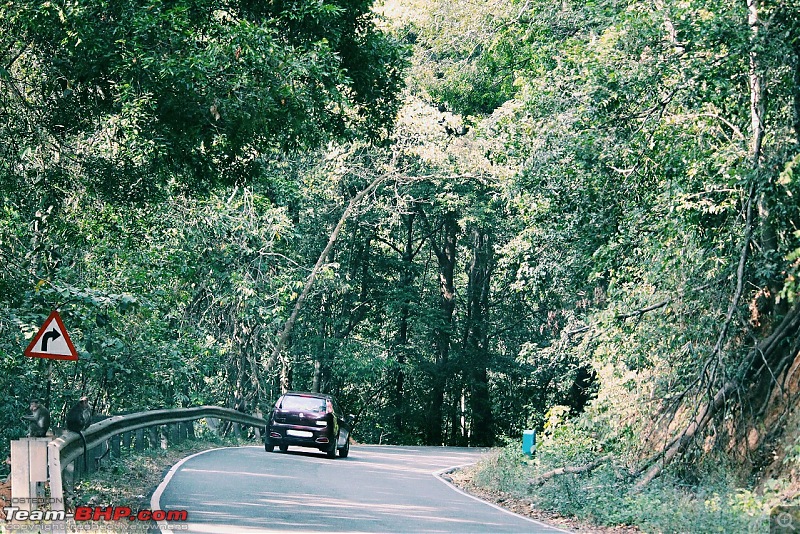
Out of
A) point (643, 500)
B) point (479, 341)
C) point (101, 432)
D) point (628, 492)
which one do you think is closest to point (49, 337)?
point (101, 432)

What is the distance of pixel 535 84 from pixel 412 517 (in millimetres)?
8916

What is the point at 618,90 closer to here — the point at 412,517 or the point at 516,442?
the point at 412,517

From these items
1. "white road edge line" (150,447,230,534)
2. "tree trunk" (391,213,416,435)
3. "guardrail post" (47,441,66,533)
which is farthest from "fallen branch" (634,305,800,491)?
"tree trunk" (391,213,416,435)

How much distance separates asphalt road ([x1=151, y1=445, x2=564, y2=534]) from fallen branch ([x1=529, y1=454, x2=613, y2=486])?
1.41 m

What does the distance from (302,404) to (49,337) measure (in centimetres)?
1358

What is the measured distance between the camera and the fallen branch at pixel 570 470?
17.7 m

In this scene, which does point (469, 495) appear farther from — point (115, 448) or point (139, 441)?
point (139, 441)

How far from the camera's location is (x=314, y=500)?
14445mm

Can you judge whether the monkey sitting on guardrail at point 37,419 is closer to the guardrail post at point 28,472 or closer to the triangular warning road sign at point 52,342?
the triangular warning road sign at point 52,342

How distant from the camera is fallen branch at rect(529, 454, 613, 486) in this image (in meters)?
17.7

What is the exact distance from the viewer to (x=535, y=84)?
18594mm

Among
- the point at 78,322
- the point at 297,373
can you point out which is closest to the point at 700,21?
the point at 78,322
